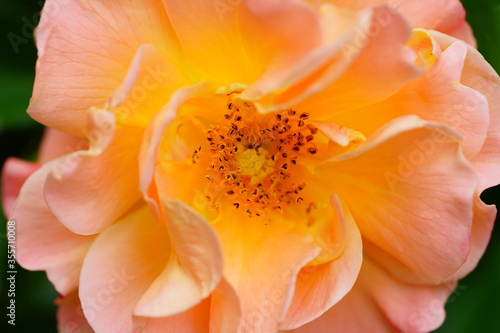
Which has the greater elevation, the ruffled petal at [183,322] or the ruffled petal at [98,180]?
the ruffled petal at [98,180]

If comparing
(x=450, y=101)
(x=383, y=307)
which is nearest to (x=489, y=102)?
(x=450, y=101)

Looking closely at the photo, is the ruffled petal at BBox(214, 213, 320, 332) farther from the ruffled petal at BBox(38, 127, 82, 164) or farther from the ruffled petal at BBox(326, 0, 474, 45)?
the ruffled petal at BBox(326, 0, 474, 45)

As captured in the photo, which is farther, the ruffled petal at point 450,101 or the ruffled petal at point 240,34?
the ruffled petal at point 450,101

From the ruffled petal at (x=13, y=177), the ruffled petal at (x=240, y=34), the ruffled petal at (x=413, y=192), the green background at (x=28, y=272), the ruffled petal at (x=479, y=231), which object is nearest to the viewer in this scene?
the ruffled petal at (x=240, y=34)

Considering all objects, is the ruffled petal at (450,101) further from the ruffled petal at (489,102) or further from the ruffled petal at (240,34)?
the ruffled petal at (240,34)

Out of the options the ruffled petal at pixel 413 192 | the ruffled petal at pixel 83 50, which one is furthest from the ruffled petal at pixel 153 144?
the ruffled petal at pixel 413 192

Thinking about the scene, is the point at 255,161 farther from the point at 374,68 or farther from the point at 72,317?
the point at 72,317
